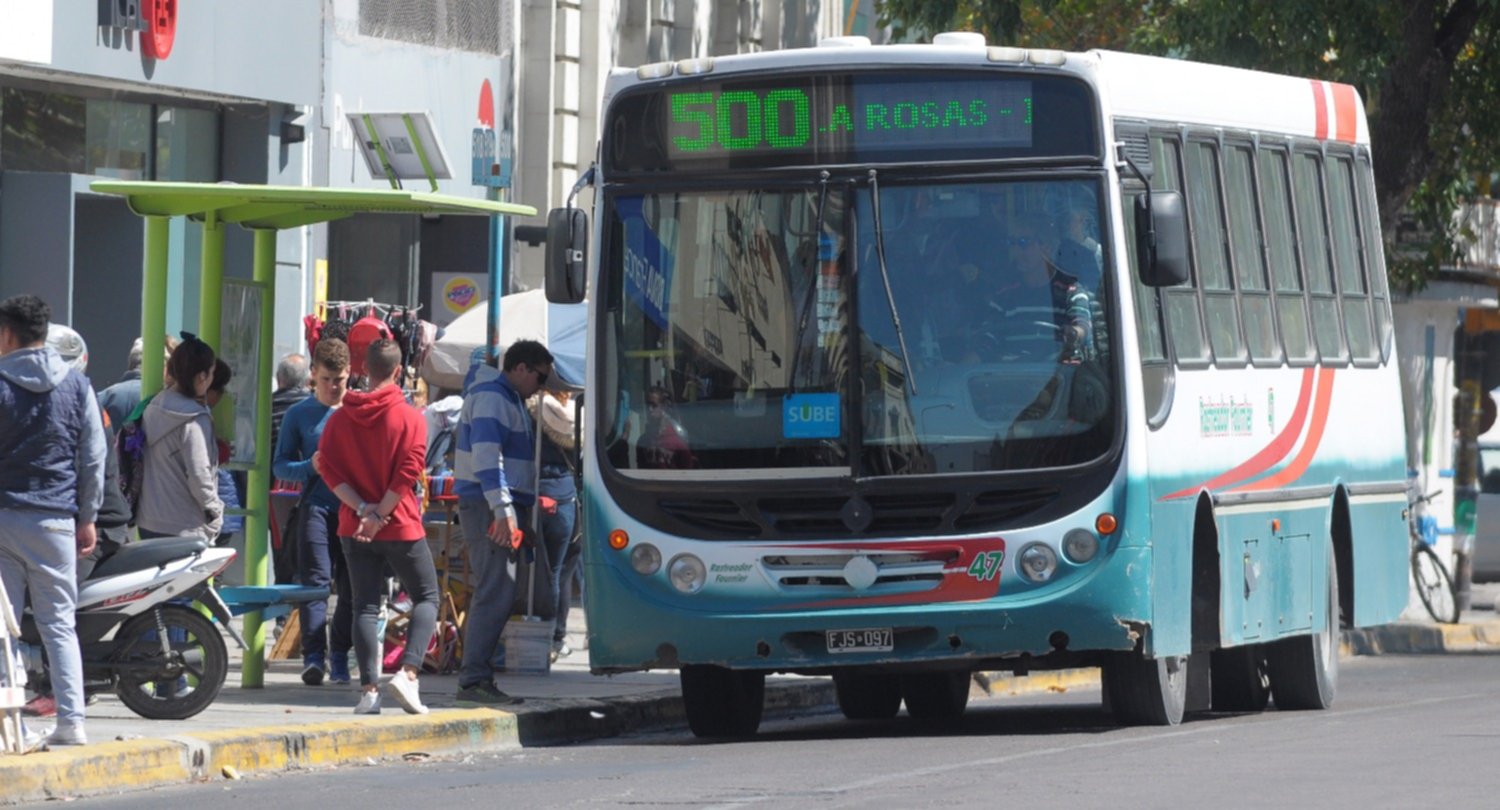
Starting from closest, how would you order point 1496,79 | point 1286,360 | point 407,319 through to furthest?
1. point 1286,360
2. point 407,319
3. point 1496,79

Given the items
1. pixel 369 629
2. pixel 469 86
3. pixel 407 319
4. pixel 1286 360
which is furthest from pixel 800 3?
pixel 369 629

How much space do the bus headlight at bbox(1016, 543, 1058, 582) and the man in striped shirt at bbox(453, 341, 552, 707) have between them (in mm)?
2490

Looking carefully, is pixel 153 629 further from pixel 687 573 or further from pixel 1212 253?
pixel 1212 253

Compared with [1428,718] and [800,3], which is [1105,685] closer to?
[1428,718]

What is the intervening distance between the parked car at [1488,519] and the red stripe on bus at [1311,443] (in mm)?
14307

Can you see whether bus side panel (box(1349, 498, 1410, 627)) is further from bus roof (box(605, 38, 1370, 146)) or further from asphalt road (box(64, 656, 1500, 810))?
bus roof (box(605, 38, 1370, 146))

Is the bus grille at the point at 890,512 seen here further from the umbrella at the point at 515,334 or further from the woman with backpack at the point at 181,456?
the umbrella at the point at 515,334

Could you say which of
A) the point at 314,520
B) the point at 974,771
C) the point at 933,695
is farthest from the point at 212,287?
the point at 974,771

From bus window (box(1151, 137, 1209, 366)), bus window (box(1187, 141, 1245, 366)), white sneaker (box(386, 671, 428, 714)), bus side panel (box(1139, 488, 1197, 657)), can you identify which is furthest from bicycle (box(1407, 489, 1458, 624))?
white sneaker (box(386, 671, 428, 714))

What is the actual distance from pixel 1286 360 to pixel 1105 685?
2429 millimetres

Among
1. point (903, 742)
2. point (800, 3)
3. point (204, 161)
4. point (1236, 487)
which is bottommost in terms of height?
point (903, 742)

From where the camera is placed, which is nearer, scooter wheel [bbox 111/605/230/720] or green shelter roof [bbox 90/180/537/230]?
scooter wheel [bbox 111/605/230/720]

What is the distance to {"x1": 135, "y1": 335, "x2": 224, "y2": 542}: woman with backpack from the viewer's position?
14102 millimetres

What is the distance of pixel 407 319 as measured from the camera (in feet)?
76.0
